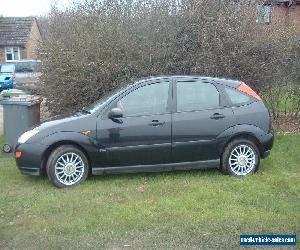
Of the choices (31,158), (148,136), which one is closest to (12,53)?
(31,158)

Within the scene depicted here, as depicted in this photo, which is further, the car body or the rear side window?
the car body

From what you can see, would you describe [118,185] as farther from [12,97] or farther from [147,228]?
[12,97]

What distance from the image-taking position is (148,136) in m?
6.93

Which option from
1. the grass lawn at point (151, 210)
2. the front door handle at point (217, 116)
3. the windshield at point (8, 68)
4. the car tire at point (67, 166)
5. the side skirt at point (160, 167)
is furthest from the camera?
the windshield at point (8, 68)

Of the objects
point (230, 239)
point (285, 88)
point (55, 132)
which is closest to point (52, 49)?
point (55, 132)

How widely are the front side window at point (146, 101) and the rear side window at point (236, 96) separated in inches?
39.5

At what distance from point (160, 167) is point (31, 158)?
1933 mm

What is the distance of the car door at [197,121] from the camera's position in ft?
23.0

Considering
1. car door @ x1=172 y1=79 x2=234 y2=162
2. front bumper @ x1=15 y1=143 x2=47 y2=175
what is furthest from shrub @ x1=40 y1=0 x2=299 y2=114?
front bumper @ x1=15 y1=143 x2=47 y2=175

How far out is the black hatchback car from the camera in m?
6.84

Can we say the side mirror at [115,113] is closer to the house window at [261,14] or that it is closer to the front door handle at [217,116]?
the front door handle at [217,116]

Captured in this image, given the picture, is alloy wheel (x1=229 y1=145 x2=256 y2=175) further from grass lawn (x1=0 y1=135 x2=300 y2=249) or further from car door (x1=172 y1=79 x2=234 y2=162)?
car door (x1=172 y1=79 x2=234 y2=162)

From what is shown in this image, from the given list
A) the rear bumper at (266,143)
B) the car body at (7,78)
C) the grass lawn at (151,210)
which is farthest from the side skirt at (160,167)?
the car body at (7,78)

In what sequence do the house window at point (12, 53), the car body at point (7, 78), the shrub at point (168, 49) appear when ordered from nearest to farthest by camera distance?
1. the shrub at point (168, 49)
2. the car body at point (7, 78)
3. the house window at point (12, 53)
